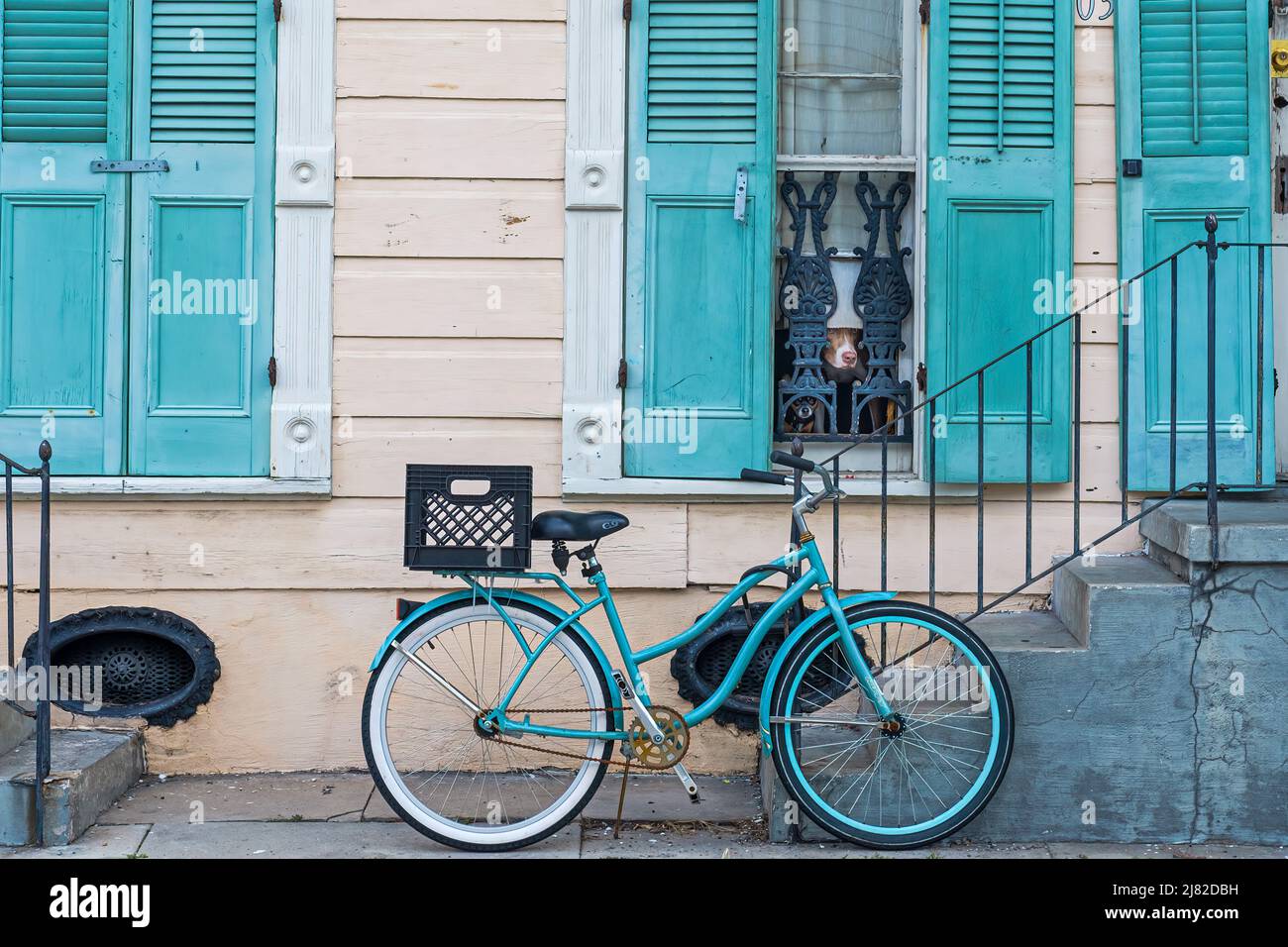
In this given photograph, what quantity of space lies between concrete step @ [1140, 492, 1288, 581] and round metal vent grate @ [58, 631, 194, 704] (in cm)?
364

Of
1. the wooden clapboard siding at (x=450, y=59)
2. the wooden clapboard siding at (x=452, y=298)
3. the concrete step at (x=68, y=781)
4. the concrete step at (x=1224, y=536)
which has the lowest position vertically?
the concrete step at (x=68, y=781)

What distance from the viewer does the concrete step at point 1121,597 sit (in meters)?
4.64

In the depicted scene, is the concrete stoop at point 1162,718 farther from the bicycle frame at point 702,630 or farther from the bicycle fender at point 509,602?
the bicycle fender at point 509,602

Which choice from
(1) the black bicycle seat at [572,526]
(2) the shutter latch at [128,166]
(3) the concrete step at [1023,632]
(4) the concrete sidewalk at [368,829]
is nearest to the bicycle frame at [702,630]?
(1) the black bicycle seat at [572,526]

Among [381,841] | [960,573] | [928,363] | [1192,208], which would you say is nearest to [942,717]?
[960,573]

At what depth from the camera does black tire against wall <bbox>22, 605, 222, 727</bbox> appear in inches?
213

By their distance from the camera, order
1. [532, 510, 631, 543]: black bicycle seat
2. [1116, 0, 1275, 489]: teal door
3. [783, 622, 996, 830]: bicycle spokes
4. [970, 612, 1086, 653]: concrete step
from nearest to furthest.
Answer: [532, 510, 631, 543]: black bicycle seat, [783, 622, 996, 830]: bicycle spokes, [970, 612, 1086, 653]: concrete step, [1116, 0, 1275, 489]: teal door

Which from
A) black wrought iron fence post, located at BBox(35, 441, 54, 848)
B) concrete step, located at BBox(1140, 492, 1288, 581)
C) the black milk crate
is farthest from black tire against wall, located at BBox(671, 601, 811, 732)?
black wrought iron fence post, located at BBox(35, 441, 54, 848)

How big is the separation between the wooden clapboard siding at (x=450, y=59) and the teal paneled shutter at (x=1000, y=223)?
148cm

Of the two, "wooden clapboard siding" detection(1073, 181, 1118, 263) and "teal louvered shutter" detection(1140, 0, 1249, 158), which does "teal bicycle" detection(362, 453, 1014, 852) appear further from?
"teal louvered shutter" detection(1140, 0, 1249, 158)

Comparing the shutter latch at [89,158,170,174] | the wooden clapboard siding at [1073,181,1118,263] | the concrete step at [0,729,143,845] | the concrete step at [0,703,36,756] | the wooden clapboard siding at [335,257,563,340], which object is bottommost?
the concrete step at [0,729,143,845]

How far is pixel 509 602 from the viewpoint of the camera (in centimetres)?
452

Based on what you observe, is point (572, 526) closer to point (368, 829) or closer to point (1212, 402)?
point (368, 829)

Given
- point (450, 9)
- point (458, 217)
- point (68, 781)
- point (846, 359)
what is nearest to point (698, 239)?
point (846, 359)
